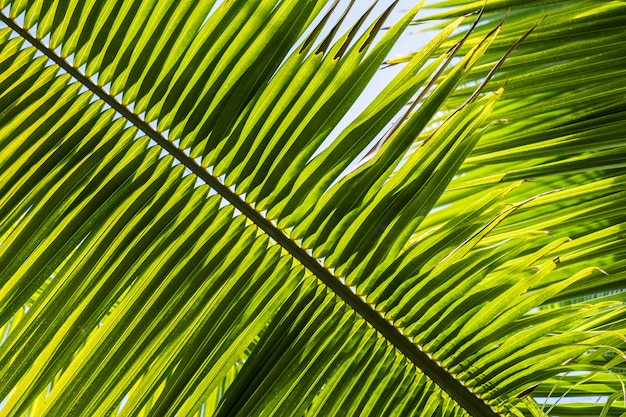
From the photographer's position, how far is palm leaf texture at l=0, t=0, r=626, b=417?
949 millimetres

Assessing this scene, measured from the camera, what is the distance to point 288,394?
0.97 m

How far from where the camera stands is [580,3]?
3.45ft

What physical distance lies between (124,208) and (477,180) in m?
0.58

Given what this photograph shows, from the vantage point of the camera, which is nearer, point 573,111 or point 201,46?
point 201,46

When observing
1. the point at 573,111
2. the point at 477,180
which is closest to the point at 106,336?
the point at 477,180

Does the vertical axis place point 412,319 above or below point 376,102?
below

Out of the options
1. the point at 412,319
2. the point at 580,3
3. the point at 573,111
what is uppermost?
the point at 580,3

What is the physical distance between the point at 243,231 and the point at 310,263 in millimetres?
113

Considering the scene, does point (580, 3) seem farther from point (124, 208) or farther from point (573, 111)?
point (124, 208)

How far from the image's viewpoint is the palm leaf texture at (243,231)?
949mm

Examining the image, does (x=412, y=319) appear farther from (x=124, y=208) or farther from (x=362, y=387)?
(x=124, y=208)

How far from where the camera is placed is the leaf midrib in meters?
0.97

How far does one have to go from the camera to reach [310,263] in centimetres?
98

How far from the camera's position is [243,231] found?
3.26ft
